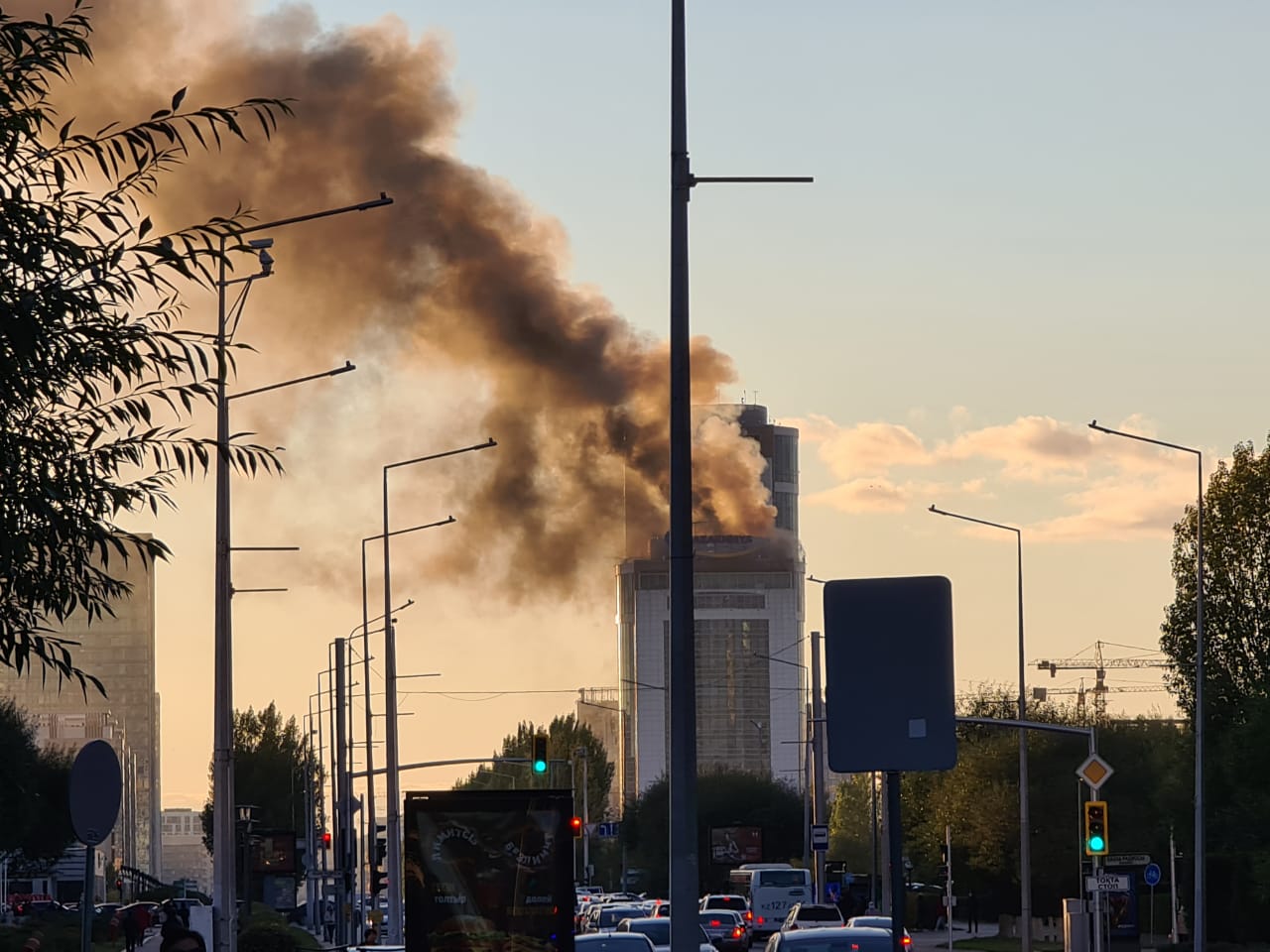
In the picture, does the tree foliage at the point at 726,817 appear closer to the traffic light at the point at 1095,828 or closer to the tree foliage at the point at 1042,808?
the tree foliage at the point at 1042,808

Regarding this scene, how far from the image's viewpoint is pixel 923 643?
12047mm

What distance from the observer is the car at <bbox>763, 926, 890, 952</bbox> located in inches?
969

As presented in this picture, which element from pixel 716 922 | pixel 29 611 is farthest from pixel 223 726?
pixel 716 922

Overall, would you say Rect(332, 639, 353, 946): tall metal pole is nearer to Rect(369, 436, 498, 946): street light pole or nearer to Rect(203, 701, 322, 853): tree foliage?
Rect(369, 436, 498, 946): street light pole

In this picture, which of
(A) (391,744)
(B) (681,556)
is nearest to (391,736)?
(A) (391,744)

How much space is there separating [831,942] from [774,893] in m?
62.5

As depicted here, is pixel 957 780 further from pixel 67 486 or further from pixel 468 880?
pixel 67 486

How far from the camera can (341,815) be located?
239 ft

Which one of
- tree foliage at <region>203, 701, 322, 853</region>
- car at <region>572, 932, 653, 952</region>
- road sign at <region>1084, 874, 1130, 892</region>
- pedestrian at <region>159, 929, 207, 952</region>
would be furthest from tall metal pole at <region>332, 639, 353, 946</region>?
tree foliage at <region>203, 701, 322, 853</region>

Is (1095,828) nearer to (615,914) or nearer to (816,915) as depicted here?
(615,914)

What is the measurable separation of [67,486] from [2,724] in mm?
85523

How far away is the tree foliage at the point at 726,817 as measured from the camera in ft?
470

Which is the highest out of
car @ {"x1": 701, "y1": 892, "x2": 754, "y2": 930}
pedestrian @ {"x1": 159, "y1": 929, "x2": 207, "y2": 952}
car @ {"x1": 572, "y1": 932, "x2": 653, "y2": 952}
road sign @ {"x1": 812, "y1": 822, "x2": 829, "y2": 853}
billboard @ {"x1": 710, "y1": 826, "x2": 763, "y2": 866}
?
Result: pedestrian @ {"x1": 159, "y1": 929, "x2": 207, "y2": 952}

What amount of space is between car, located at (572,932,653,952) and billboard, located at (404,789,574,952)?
147 inches
